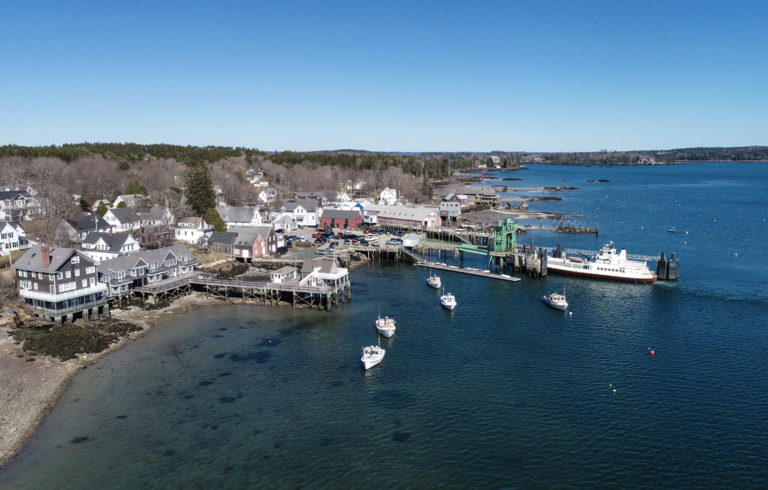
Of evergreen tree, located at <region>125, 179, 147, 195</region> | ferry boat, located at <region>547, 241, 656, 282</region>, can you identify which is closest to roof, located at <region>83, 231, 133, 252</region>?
evergreen tree, located at <region>125, 179, 147, 195</region>

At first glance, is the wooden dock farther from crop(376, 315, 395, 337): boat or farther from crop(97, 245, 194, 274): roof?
crop(97, 245, 194, 274): roof

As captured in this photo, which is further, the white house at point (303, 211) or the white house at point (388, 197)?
the white house at point (388, 197)

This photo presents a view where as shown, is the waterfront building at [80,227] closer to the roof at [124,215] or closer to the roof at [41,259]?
the roof at [124,215]

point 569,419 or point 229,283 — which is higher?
point 229,283

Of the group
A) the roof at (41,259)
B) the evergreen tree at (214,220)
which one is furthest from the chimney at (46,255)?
the evergreen tree at (214,220)

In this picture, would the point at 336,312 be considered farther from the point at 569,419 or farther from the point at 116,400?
the point at 569,419

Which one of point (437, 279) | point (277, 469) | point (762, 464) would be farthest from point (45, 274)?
point (762, 464)

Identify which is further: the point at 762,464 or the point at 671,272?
the point at 671,272
